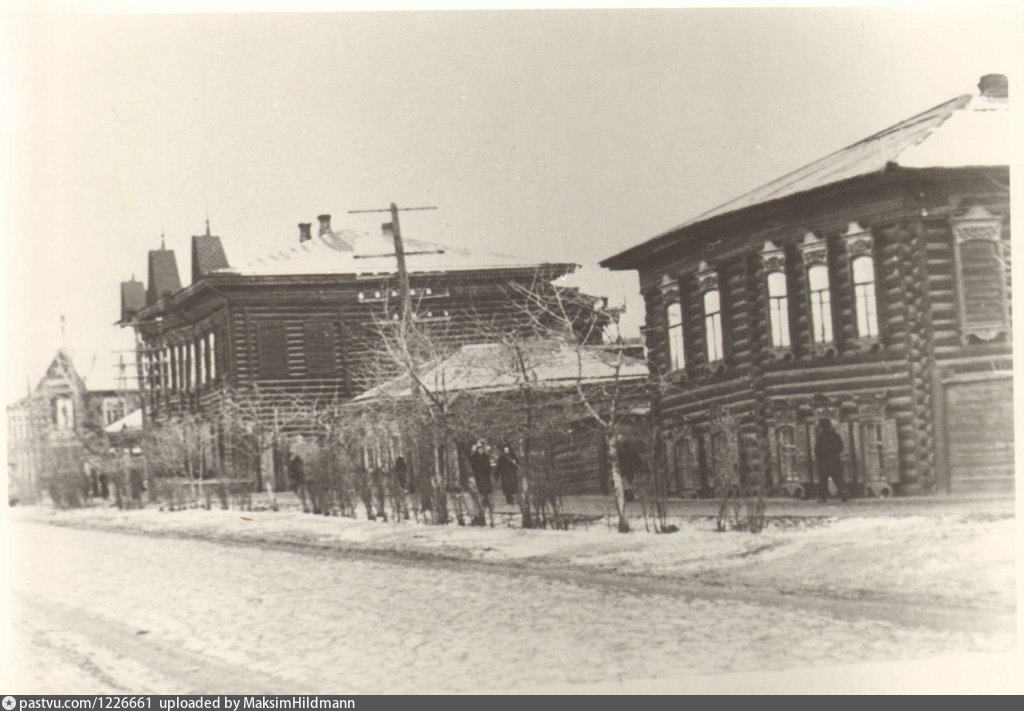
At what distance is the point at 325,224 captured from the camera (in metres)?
11.5

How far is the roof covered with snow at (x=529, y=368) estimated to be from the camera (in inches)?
511

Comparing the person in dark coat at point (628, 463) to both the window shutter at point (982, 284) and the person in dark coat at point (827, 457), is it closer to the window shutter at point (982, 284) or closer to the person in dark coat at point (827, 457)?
the person in dark coat at point (827, 457)

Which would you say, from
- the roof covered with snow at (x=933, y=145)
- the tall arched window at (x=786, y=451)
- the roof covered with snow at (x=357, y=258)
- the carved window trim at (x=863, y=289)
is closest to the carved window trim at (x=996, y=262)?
the roof covered with snow at (x=933, y=145)

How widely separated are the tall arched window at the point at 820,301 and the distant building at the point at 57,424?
6.35m

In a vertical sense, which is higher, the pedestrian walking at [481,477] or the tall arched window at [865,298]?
the tall arched window at [865,298]

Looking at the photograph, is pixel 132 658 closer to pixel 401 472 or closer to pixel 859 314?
pixel 401 472

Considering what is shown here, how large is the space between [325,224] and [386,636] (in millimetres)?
3612

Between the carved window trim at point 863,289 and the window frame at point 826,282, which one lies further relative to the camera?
the window frame at point 826,282

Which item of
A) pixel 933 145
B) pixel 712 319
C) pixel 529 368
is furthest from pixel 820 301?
pixel 529 368

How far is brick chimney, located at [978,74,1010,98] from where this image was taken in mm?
10891

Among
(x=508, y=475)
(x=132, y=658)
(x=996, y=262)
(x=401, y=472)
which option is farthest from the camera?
(x=401, y=472)

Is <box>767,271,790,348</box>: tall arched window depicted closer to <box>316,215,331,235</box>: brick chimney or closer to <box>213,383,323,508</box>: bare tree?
<box>316,215,331,235</box>: brick chimney

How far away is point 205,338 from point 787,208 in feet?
17.9

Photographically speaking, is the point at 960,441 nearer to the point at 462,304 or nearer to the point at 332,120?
the point at 462,304
